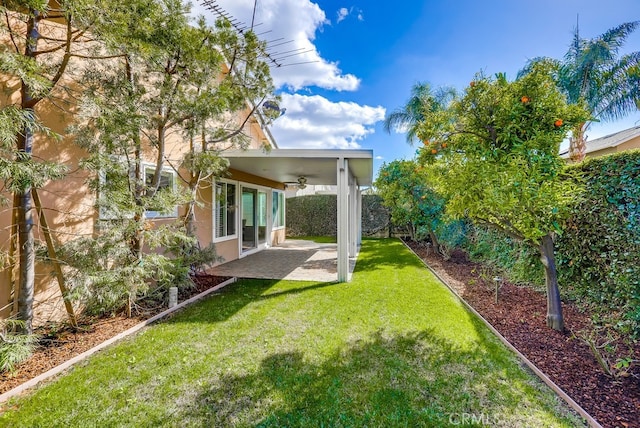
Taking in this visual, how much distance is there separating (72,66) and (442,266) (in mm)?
10927

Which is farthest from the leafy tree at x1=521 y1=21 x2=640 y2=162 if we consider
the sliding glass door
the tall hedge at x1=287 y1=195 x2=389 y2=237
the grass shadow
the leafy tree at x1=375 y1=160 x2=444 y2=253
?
the grass shadow

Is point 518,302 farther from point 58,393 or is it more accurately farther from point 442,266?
point 58,393

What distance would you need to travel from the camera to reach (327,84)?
13.8m

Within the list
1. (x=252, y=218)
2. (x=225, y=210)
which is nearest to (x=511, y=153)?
(x=225, y=210)

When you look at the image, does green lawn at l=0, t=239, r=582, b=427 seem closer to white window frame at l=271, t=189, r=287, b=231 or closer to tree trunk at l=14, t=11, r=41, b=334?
tree trunk at l=14, t=11, r=41, b=334

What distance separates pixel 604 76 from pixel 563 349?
16.6 m

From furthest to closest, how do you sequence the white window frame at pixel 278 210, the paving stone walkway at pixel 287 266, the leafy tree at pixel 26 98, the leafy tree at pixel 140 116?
the white window frame at pixel 278 210 < the paving stone walkway at pixel 287 266 < the leafy tree at pixel 140 116 < the leafy tree at pixel 26 98

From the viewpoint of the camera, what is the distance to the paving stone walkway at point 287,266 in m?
8.30

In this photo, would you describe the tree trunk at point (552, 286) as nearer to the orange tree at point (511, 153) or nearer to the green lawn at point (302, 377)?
the orange tree at point (511, 153)

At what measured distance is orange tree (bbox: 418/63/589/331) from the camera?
4074 mm

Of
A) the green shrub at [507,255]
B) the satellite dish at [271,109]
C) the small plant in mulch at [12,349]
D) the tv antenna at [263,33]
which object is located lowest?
the small plant in mulch at [12,349]

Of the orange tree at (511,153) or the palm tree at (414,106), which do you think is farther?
the palm tree at (414,106)
